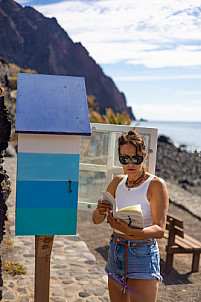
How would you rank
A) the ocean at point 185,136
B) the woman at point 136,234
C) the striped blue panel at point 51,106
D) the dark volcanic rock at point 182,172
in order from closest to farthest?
the woman at point 136,234
the striped blue panel at point 51,106
the dark volcanic rock at point 182,172
the ocean at point 185,136

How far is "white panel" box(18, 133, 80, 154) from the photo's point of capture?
9.31 ft

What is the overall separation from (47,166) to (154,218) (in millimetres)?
1001

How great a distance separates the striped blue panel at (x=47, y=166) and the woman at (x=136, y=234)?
0.56 metres

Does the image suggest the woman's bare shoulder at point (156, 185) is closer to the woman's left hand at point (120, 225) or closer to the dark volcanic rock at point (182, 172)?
the woman's left hand at point (120, 225)

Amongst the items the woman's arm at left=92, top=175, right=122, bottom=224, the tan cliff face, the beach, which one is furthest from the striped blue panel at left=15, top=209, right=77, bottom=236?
the tan cliff face

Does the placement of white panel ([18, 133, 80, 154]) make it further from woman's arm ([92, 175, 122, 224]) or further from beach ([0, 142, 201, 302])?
beach ([0, 142, 201, 302])

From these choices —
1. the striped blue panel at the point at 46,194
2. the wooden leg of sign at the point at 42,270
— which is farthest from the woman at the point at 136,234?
the wooden leg of sign at the point at 42,270

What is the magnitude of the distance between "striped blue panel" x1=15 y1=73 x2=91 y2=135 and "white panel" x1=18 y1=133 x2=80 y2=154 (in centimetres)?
8

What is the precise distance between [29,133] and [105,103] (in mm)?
90614

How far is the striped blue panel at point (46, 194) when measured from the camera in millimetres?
2850

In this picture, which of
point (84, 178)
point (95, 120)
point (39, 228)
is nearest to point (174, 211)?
point (95, 120)

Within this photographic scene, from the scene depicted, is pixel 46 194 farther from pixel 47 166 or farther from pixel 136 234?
pixel 136 234

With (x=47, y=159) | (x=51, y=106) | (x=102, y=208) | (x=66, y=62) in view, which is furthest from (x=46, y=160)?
(x=66, y=62)

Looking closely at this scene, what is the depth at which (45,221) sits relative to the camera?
9.59 ft
